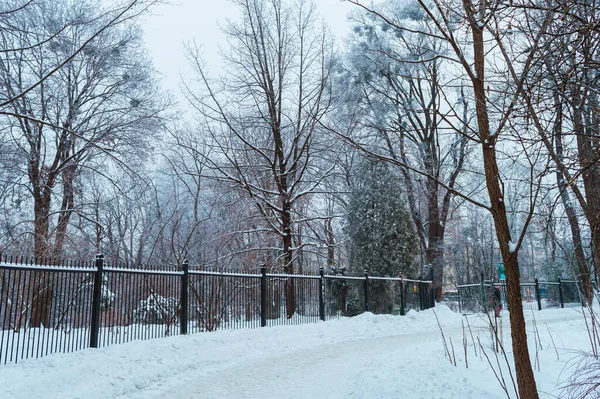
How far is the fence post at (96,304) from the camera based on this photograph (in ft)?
26.7

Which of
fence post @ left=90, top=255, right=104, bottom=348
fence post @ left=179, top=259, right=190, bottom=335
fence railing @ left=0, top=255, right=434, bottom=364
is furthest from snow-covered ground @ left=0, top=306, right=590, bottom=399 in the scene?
fence railing @ left=0, top=255, right=434, bottom=364

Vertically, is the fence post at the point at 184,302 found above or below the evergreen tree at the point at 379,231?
below

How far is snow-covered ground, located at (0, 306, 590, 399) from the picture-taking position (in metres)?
5.74

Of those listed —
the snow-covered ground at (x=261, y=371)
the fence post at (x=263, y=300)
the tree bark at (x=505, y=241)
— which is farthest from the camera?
the fence post at (x=263, y=300)

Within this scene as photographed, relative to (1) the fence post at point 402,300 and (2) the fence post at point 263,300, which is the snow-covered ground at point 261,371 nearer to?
(2) the fence post at point 263,300

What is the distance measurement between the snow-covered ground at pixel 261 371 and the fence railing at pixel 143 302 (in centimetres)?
76

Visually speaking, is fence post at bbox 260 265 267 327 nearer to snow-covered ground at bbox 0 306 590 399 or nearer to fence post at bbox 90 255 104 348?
snow-covered ground at bbox 0 306 590 399

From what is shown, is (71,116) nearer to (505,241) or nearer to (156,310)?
(156,310)

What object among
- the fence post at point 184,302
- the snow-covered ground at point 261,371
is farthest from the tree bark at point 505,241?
the fence post at point 184,302

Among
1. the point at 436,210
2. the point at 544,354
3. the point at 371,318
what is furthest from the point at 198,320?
the point at 436,210

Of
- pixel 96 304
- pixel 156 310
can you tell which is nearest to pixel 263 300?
pixel 156 310

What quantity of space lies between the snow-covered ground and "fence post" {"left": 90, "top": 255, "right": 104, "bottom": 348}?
0.37 m

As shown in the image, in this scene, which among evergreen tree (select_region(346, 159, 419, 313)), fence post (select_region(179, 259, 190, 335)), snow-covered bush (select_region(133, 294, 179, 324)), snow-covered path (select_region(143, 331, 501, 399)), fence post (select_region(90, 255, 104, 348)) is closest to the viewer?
snow-covered path (select_region(143, 331, 501, 399))

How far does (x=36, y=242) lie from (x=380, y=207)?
12.3 metres
